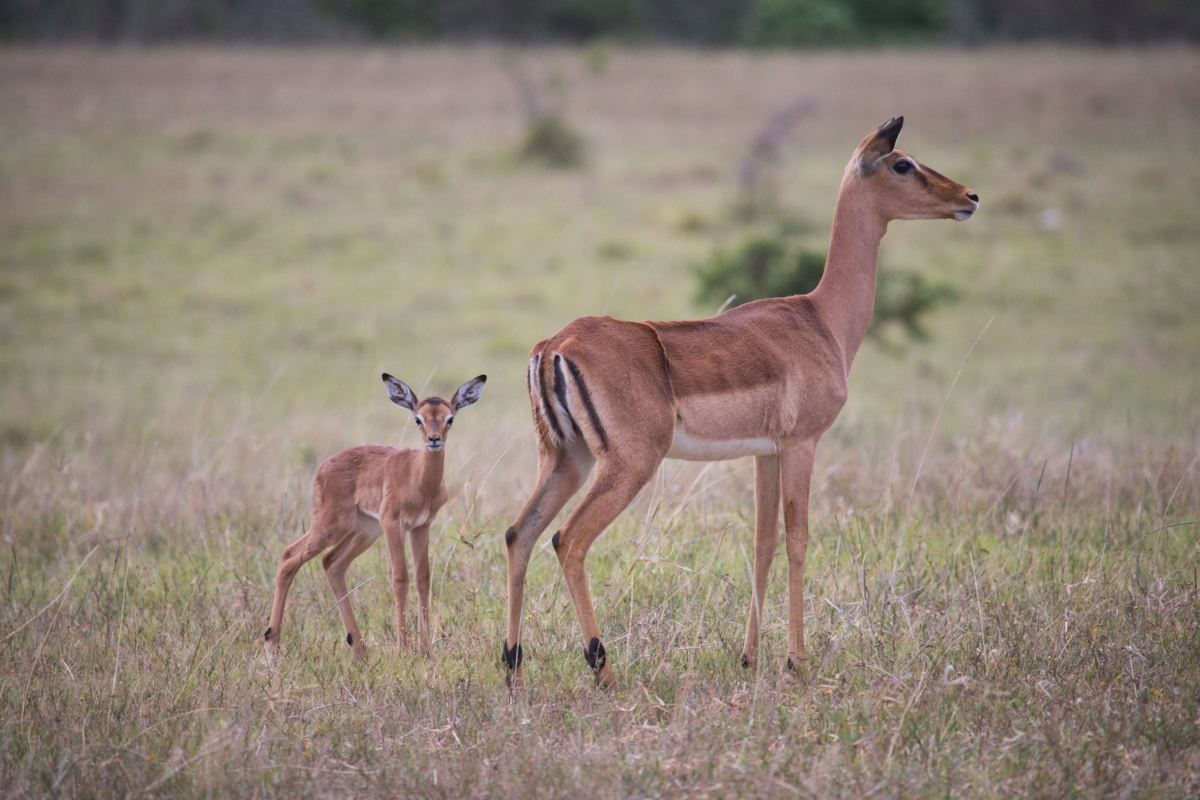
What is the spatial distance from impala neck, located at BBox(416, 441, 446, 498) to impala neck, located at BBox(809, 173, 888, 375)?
171 cm

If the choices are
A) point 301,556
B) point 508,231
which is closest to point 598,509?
point 301,556

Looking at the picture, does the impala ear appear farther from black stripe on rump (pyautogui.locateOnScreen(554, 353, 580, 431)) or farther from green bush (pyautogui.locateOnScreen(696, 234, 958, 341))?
green bush (pyautogui.locateOnScreen(696, 234, 958, 341))

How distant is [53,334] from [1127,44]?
33492mm

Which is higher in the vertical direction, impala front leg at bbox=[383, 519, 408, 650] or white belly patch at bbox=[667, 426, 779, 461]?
white belly patch at bbox=[667, 426, 779, 461]

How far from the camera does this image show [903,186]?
4516 millimetres

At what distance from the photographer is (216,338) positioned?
13.5m

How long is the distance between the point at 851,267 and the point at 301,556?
264 cm

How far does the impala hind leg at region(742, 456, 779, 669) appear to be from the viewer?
4250mm

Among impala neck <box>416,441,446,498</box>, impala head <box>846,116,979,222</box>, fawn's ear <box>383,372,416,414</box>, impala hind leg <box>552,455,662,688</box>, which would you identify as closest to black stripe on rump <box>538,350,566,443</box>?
impala hind leg <box>552,455,662,688</box>

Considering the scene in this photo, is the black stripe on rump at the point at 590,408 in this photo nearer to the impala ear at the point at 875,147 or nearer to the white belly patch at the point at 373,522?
the white belly patch at the point at 373,522

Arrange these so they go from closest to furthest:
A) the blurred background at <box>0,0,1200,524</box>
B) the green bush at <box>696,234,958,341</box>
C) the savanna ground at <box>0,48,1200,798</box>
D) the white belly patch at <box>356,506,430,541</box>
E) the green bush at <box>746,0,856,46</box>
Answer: the savanna ground at <box>0,48,1200,798</box>, the white belly patch at <box>356,506,430,541</box>, the blurred background at <box>0,0,1200,524</box>, the green bush at <box>696,234,958,341</box>, the green bush at <box>746,0,856,46</box>

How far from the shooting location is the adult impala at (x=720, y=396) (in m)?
3.80

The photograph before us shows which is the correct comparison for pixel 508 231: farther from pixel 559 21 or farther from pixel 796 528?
pixel 559 21

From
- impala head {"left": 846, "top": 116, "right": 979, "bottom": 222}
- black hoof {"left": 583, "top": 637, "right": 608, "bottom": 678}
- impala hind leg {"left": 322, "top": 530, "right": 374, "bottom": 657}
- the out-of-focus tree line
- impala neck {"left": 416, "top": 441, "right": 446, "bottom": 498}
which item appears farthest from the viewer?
the out-of-focus tree line
